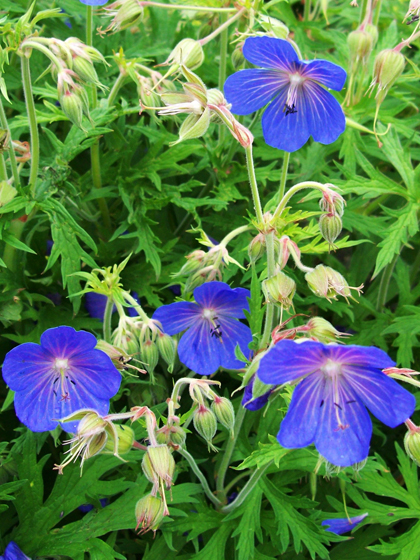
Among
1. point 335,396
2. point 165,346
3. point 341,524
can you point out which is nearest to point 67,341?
point 165,346

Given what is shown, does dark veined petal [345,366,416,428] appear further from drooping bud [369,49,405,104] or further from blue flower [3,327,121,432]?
drooping bud [369,49,405,104]

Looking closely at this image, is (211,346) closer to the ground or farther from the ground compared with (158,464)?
closer to the ground

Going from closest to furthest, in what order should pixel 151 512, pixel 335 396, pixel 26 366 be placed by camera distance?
pixel 335 396, pixel 151 512, pixel 26 366

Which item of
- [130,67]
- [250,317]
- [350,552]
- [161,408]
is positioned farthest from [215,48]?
[350,552]

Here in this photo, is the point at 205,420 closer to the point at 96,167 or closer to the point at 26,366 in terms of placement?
the point at 26,366

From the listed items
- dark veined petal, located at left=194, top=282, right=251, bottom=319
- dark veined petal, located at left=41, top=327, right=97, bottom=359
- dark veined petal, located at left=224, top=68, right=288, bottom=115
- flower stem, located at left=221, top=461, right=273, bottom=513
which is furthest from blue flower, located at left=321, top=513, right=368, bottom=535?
dark veined petal, located at left=224, top=68, right=288, bottom=115

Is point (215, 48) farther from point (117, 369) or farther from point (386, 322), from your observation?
point (117, 369)

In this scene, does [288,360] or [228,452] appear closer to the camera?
[288,360]
